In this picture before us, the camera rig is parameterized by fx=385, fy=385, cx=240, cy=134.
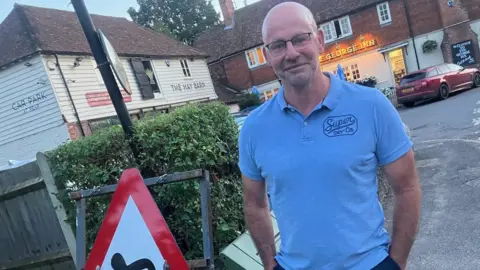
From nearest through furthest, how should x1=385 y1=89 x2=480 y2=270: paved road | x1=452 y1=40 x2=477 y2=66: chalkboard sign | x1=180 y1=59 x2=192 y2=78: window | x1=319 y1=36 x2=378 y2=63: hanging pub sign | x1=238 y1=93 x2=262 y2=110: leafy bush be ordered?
x1=385 y1=89 x2=480 y2=270: paved road < x1=452 y1=40 x2=477 y2=66: chalkboard sign < x1=180 y1=59 x2=192 y2=78: window < x1=238 y1=93 x2=262 y2=110: leafy bush < x1=319 y1=36 x2=378 y2=63: hanging pub sign

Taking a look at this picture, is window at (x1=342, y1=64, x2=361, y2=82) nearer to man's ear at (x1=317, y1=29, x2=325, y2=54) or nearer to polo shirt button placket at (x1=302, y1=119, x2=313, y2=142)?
man's ear at (x1=317, y1=29, x2=325, y2=54)

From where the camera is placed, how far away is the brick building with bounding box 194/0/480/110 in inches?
965

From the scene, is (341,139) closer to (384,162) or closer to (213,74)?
(384,162)

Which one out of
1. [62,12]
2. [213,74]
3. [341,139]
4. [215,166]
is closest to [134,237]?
[341,139]

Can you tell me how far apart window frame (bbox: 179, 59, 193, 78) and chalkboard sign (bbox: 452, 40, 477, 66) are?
55.3 feet

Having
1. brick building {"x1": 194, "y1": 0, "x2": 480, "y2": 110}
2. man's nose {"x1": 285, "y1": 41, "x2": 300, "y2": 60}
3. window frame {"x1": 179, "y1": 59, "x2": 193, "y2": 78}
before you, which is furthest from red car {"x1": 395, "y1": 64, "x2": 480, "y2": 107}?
man's nose {"x1": 285, "y1": 41, "x2": 300, "y2": 60}

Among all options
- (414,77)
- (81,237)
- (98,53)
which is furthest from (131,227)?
(414,77)

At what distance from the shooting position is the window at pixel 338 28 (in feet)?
90.8

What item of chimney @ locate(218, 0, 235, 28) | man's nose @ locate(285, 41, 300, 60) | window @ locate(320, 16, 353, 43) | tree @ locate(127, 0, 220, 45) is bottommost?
man's nose @ locate(285, 41, 300, 60)

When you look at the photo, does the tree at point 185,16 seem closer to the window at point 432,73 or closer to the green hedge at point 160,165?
the window at point 432,73

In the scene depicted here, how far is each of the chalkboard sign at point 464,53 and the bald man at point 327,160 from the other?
86.0 feet

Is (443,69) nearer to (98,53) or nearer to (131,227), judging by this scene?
(98,53)

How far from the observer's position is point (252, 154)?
6.98 ft

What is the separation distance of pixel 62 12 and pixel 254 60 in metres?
14.9
